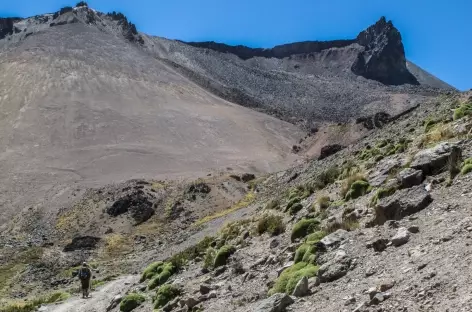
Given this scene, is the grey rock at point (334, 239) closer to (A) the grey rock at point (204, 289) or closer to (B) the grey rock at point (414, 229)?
(B) the grey rock at point (414, 229)

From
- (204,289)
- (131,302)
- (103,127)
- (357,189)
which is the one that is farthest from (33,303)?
(103,127)

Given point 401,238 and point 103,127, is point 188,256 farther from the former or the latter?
point 103,127

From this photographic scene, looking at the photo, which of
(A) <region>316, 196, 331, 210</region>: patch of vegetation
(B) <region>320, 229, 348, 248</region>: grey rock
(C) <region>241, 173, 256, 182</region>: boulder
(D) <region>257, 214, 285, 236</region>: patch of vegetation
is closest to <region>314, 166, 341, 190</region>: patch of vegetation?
(D) <region>257, 214, 285, 236</region>: patch of vegetation

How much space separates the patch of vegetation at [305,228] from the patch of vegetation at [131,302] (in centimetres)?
518

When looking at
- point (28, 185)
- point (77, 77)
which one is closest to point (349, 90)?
point (77, 77)

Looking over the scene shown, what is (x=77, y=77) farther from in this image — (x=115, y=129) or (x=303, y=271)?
(x=303, y=271)

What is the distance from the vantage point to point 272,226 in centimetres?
1733

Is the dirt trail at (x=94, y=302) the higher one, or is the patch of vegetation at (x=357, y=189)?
the patch of vegetation at (x=357, y=189)

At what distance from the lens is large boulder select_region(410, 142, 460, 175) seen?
1276cm

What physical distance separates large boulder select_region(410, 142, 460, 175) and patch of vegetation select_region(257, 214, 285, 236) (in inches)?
199

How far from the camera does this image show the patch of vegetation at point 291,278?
9.74 meters

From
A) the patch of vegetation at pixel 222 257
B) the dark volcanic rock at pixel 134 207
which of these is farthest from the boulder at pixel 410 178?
the dark volcanic rock at pixel 134 207

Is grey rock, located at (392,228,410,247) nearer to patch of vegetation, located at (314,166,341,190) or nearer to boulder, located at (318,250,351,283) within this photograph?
boulder, located at (318,250,351,283)

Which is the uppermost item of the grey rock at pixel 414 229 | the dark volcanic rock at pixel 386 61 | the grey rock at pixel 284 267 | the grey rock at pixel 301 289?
the dark volcanic rock at pixel 386 61
